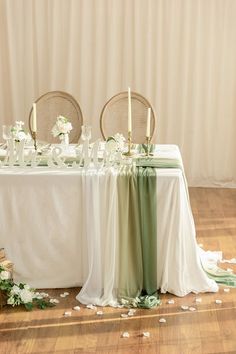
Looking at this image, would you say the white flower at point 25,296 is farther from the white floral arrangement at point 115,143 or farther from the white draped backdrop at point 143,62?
the white draped backdrop at point 143,62

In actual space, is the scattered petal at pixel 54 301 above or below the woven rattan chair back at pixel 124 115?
below

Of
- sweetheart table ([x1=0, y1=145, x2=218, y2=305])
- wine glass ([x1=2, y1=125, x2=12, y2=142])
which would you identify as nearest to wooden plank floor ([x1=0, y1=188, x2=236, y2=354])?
sweetheart table ([x1=0, y1=145, x2=218, y2=305])

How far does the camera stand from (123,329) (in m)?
3.37

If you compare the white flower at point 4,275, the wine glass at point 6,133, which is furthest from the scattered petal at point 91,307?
the wine glass at point 6,133

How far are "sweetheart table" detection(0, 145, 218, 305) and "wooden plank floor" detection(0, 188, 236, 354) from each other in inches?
6.1

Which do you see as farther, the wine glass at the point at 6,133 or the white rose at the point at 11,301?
the wine glass at the point at 6,133

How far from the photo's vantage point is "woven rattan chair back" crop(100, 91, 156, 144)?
195 inches

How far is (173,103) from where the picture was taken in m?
6.08

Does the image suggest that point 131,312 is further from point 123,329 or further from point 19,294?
point 19,294

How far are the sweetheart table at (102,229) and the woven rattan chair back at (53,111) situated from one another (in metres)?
1.35

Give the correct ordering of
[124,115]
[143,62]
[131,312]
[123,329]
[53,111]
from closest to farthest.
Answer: [123,329] < [131,312] < [124,115] < [53,111] < [143,62]

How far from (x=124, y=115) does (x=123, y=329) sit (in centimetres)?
207

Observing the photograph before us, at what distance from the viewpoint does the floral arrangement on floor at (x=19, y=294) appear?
3558 mm

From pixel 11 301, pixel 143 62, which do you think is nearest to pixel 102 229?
pixel 11 301
